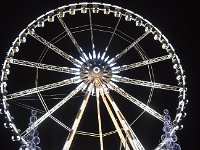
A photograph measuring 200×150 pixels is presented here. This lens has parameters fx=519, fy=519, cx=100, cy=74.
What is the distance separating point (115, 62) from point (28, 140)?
416 centimetres

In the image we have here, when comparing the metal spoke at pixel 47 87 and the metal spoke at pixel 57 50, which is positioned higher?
the metal spoke at pixel 57 50

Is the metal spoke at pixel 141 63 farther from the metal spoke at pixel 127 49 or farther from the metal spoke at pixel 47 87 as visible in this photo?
the metal spoke at pixel 47 87

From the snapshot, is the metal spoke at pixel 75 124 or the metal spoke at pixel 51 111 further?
the metal spoke at pixel 51 111

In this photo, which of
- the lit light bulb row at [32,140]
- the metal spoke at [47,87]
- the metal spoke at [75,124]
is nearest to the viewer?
the metal spoke at [75,124]

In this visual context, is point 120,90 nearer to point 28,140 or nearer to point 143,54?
point 143,54

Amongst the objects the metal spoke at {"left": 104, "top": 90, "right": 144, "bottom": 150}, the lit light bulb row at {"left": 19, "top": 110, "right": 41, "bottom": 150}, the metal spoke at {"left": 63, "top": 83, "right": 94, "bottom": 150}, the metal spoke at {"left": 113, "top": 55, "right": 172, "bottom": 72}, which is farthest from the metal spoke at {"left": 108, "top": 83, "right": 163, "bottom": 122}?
the lit light bulb row at {"left": 19, "top": 110, "right": 41, "bottom": 150}

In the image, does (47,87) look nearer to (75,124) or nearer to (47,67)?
(47,67)

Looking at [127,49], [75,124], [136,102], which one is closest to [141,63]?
[127,49]

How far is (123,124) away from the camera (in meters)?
17.5

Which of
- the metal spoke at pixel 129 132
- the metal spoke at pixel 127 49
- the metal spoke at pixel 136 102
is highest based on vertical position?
the metal spoke at pixel 127 49

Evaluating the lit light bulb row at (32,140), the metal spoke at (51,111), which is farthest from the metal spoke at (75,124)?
the lit light bulb row at (32,140)

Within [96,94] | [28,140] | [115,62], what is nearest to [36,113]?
[28,140]

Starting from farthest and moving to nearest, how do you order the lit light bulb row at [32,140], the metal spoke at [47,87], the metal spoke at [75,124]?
the metal spoke at [47,87]
the lit light bulb row at [32,140]
the metal spoke at [75,124]

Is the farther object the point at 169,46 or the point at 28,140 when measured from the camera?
the point at 169,46
